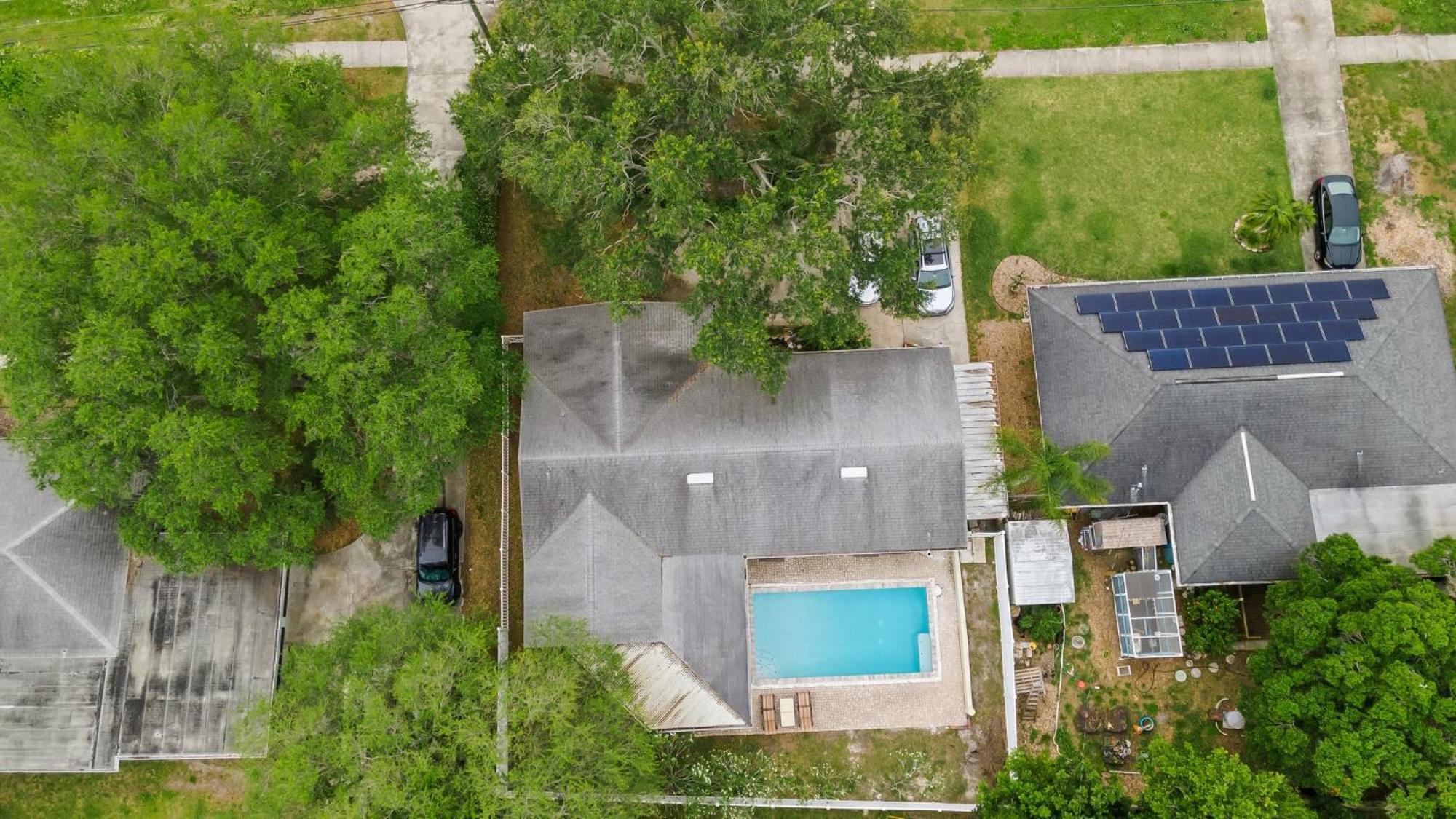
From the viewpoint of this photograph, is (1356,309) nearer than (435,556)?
Yes

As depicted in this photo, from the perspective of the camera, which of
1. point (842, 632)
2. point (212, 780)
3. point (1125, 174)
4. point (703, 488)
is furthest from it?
point (1125, 174)

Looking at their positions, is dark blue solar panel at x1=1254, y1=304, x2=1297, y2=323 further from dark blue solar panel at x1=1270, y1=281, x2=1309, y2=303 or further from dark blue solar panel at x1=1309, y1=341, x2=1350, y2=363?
dark blue solar panel at x1=1309, y1=341, x2=1350, y2=363

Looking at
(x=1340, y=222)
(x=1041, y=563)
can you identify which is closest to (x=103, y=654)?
(x=1041, y=563)

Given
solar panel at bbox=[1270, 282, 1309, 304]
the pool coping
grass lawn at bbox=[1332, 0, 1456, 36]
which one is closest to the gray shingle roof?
the pool coping

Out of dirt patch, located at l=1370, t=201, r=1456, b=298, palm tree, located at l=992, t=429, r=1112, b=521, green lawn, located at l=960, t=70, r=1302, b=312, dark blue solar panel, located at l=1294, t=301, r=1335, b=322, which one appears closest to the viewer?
palm tree, located at l=992, t=429, r=1112, b=521

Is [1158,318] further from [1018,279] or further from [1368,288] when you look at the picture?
[1368,288]

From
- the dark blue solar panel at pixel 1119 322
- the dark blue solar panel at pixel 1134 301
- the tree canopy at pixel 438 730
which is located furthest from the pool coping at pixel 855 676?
the dark blue solar panel at pixel 1134 301

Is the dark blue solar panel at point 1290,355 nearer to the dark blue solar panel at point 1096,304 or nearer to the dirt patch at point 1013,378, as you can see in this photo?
the dark blue solar panel at point 1096,304
